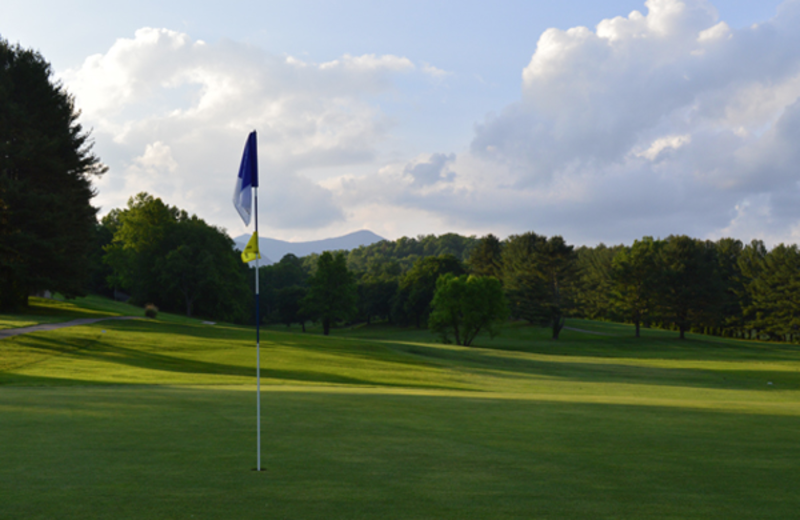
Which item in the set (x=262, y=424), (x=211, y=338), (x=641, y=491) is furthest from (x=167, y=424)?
(x=211, y=338)

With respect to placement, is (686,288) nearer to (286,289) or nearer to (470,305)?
(470,305)

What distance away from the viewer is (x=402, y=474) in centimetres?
662

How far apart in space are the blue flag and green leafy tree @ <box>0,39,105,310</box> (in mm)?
36486

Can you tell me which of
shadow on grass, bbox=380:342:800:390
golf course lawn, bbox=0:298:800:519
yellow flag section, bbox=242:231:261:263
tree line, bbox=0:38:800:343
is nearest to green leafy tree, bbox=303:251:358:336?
tree line, bbox=0:38:800:343

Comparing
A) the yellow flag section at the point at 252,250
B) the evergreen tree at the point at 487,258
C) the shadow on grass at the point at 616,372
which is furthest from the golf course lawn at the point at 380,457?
the evergreen tree at the point at 487,258

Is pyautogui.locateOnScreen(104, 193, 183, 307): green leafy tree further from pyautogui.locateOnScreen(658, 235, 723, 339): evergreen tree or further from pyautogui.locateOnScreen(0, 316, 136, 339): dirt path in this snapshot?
pyautogui.locateOnScreen(658, 235, 723, 339): evergreen tree

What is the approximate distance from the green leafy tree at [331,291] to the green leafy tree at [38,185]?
34.4 m

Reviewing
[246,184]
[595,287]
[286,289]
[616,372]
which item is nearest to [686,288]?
[595,287]

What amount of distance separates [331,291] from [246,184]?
66995 millimetres

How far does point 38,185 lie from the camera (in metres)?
41.8

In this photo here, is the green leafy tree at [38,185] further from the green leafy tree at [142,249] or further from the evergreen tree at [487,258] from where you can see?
the evergreen tree at [487,258]

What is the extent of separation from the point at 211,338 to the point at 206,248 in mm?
36959

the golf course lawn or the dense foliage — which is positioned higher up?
the dense foliage

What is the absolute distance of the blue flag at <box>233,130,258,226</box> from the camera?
9391 millimetres
